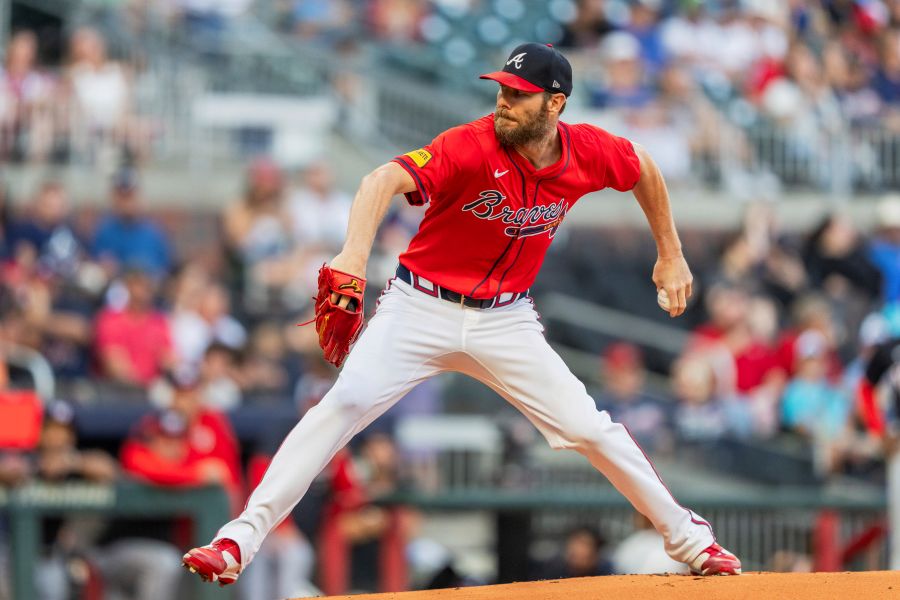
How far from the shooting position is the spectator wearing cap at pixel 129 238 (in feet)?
37.1

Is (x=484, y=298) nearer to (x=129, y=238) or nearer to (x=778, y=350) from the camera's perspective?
(x=129, y=238)

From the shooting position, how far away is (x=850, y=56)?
1744 cm

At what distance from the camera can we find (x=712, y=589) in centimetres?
564

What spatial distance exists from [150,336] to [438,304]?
16.4 ft

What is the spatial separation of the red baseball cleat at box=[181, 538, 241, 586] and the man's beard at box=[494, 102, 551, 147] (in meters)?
1.69

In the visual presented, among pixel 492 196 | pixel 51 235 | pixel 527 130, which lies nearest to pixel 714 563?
pixel 492 196

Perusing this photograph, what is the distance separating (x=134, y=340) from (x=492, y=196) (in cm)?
525

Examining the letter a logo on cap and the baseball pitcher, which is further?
the letter a logo on cap

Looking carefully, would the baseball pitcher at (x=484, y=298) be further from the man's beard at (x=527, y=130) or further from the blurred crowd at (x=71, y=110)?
the blurred crowd at (x=71, y=110)

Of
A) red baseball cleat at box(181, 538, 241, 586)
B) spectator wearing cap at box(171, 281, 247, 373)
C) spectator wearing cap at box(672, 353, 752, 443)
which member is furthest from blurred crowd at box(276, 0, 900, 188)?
red baseball cleat at box(181, 538, 241, 586)

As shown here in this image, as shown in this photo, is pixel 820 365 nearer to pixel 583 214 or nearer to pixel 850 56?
pixel 583 214

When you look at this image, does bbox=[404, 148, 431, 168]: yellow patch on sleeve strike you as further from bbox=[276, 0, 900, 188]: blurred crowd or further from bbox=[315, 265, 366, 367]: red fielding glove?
bbox=[276, 0, 900, 188]: blurred crowd

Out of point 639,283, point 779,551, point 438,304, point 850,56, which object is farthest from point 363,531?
point 850,56

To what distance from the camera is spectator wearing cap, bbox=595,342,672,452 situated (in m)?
10.9
